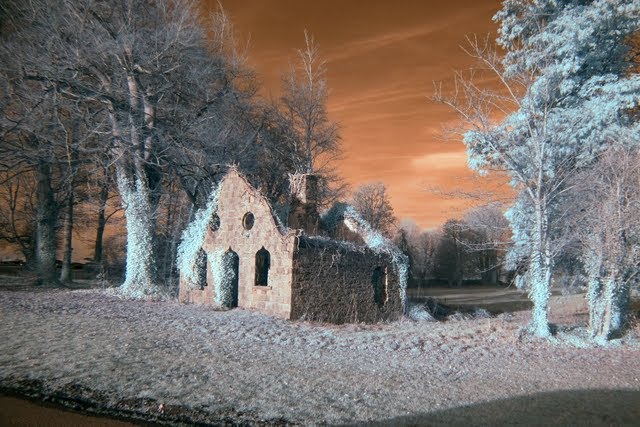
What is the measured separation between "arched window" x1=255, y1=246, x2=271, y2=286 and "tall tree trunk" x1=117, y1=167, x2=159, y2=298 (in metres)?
5.72

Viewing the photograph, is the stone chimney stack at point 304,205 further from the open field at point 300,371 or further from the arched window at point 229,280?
the open field at point 300,371

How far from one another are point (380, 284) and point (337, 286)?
282cm

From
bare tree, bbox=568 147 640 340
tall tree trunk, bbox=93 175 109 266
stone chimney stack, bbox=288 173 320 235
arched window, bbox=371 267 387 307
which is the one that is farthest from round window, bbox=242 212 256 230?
bare tree, bbox=568 147 640 340

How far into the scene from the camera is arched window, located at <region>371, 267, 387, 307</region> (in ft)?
64.5

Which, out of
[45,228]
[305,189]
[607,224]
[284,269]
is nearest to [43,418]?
[284,269]

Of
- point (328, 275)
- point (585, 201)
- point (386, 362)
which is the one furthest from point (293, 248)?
point (585, 201)

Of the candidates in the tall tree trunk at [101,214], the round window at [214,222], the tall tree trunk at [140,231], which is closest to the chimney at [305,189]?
the round window at [214,222]

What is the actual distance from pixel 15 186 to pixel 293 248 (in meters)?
22.1

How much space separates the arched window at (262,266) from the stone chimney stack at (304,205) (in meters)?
2.86

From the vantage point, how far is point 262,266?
1820 centimetres

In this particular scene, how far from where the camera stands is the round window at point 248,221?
18.5m

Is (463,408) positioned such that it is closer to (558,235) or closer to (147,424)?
(147,424)

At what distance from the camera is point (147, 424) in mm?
6688

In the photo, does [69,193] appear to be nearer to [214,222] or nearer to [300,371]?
[214,222]
